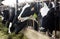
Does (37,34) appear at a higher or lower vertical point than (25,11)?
lower

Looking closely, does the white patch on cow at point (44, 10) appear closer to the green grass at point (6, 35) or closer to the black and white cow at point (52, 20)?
the black and white cow at point (52, 20)

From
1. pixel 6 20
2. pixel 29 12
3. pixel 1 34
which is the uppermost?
pixel 29 12

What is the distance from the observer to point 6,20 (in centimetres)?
189

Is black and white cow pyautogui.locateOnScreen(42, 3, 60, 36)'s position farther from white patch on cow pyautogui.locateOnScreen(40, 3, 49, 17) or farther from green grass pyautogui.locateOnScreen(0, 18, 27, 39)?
green grass pyautogui.locateOnScreen(0, 18, 27, 39)

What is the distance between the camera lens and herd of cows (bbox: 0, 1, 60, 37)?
47.3 inches

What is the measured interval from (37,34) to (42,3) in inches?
11.9

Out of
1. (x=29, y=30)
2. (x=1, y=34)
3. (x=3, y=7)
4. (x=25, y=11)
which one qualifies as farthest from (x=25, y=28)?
(x=3, y=7)

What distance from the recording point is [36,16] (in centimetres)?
141

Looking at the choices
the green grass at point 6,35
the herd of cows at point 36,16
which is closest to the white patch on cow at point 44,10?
the herd of cows at point 36,16

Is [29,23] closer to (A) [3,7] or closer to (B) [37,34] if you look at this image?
(B) [37,34]

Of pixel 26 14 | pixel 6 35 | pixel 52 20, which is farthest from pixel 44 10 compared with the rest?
pixel 6 35

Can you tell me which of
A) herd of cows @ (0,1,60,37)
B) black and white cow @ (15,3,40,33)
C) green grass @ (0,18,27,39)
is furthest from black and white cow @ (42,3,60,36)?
green grass @ (0,18,27,39)

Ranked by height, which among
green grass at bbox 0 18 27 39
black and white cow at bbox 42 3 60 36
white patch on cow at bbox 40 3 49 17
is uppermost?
white patch on cow at bbox 40 3 49 17

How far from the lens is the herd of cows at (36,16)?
1.20 meters
